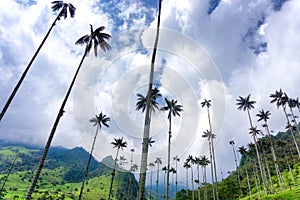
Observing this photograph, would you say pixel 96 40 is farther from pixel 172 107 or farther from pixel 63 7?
pixel 172 107

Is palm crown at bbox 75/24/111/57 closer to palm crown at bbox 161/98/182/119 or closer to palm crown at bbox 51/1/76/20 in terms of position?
palm crown at bbox 51/1/76/20

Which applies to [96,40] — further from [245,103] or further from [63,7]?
[245,103]

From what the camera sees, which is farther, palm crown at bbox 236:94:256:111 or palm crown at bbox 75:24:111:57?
palm crown at bbox 236:94:256:111

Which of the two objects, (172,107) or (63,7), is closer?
(63,7)

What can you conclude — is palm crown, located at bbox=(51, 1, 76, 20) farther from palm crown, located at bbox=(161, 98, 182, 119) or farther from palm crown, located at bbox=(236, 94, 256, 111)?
palm crown, located at bbox=(236, 94, 256, 111)

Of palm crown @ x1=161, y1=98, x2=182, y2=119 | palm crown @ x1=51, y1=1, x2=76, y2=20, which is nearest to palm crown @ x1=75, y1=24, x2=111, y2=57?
palm crown @ x1=51, y1=1, x2=76, y2=20

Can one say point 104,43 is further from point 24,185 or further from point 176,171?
point 24,185

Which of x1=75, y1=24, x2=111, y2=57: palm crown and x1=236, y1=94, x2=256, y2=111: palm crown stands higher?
x1=236, y1=94, x2=256, y2=111: palm crown

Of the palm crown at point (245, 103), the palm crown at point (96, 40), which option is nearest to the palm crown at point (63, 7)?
the palm crown at point (96, 40)

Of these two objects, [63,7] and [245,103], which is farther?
[245,103]

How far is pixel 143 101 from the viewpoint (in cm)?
4572

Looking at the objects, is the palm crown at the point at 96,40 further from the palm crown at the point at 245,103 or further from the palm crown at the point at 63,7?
the palm crown at the point at 245,103

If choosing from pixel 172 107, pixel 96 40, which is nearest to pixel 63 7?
pixel 96 40

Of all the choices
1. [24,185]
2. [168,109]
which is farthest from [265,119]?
[24,185]
